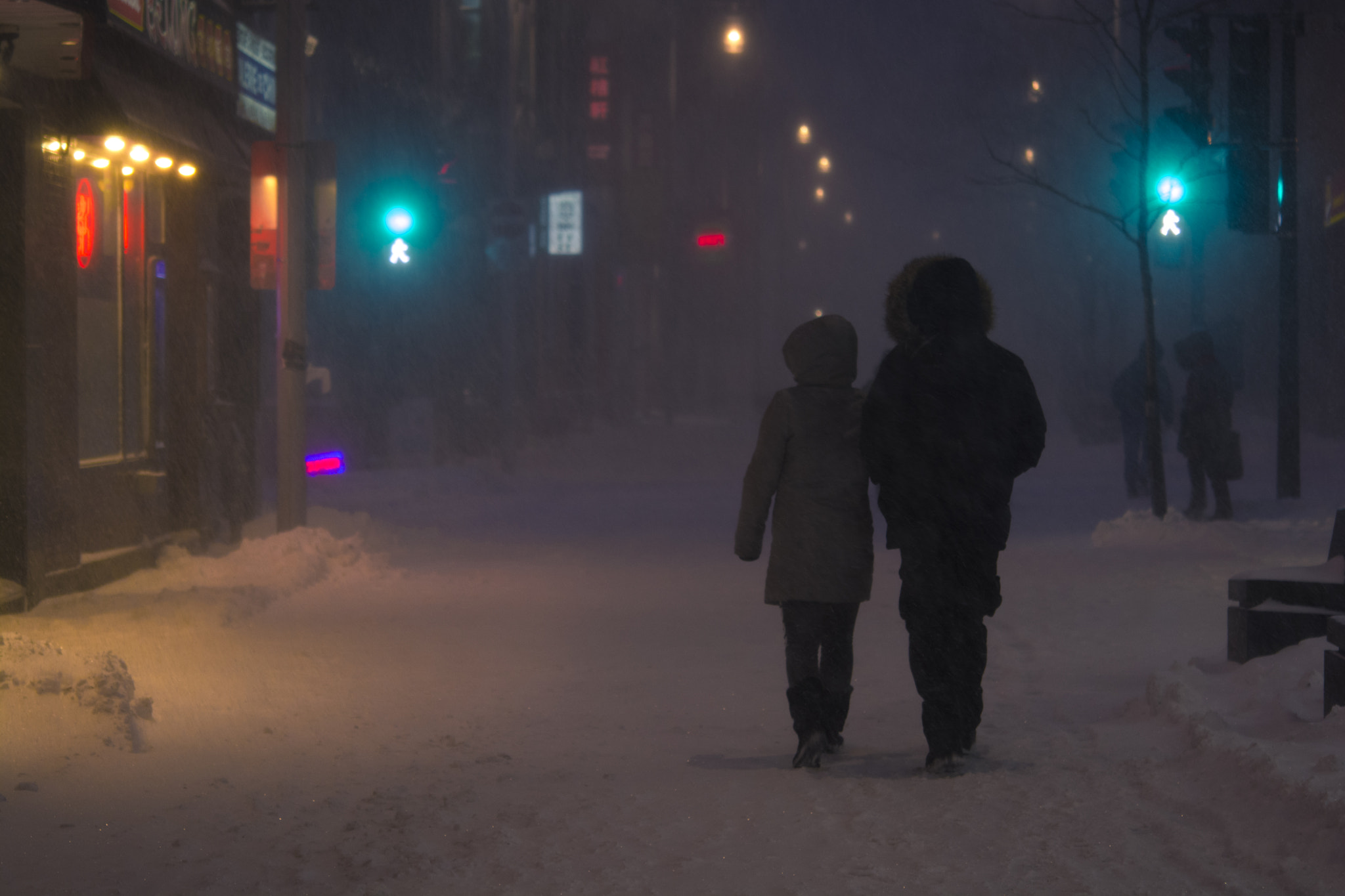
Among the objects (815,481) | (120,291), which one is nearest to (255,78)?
(120,291)

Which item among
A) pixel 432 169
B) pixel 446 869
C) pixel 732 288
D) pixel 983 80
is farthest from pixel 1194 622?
pixel 732 288

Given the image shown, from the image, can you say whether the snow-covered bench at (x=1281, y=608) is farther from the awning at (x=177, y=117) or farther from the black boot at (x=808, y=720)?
the awning at (x=177, y=117)

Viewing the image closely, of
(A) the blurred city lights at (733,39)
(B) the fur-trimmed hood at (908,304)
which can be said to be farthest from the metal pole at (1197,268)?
(A) the blurred city lights at (733,39)

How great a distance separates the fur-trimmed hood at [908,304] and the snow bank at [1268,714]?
1.87m

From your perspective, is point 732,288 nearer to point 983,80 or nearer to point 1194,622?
point 983,80

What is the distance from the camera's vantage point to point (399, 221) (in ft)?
55.0

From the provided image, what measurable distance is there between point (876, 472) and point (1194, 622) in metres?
4.46

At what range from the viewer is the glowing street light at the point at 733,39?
64.6m

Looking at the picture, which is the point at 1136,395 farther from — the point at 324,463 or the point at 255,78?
the point at 324,463

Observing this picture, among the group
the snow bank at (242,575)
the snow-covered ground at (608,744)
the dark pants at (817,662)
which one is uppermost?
the dark pants at (817,662)

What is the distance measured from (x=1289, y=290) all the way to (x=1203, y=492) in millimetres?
2566

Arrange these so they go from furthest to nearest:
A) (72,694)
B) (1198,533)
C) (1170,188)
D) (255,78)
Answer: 1. (1170,188)
2. (255,78)
3. (1198,533)
4. (72,694)

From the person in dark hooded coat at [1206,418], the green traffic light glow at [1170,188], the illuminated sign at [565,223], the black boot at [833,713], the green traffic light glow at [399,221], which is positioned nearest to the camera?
the black boot at [833,713]

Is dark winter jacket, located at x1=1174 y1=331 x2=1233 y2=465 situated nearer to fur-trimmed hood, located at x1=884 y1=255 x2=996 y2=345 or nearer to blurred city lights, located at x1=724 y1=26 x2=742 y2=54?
fur-trimmed hood, located at x1=884 y1=255 x2=996 y2=345
